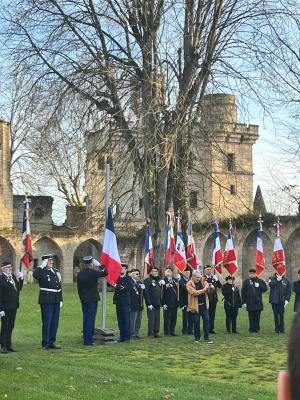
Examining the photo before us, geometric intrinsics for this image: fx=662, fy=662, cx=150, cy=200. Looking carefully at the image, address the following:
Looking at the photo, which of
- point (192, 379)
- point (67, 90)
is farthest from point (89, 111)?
point (192, 379)

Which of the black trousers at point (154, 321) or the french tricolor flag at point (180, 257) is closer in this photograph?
the black trousers at point (154, 321)

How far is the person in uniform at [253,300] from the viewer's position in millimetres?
16812

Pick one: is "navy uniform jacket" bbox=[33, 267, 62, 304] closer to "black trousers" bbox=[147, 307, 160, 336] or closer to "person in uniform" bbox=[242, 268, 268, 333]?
A: "black trousers" bbox=[147, 307, 160, 336]

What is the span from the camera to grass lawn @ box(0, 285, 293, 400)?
779 cm

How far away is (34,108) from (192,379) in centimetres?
1323

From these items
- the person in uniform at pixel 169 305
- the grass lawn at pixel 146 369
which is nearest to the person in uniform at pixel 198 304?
the grass lawn at pixel 146 369

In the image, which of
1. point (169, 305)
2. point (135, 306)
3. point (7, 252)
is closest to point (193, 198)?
point (169, 305)

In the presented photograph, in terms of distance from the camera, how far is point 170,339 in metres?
14.8

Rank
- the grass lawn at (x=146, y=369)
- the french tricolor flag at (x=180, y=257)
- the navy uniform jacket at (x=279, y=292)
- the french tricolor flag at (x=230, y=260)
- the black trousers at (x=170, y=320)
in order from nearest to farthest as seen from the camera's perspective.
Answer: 1. the grass lawn at (x=146, y=369)
2. the black trousers at (x=170, y=320)
3. the navy uniform jacket at (x=279, y=292)
4. the french tricolor flag at (x=180, y=257)
5. the french tricolor flag at (x=230, y=260)

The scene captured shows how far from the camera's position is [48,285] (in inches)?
503

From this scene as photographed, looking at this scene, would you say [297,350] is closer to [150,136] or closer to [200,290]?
[200,290]

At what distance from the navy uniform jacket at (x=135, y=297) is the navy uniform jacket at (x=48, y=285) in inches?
99.9

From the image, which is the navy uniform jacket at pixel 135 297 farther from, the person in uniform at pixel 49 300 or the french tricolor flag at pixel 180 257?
the french tricolor flag at pixel 180 257

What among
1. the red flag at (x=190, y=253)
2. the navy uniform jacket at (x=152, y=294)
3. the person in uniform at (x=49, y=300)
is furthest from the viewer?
the red flag at (x=190, y=253)
